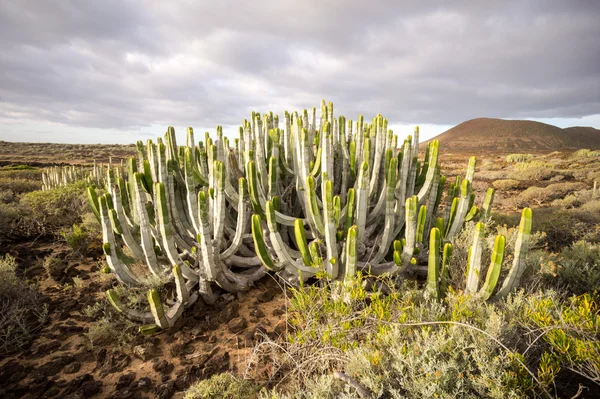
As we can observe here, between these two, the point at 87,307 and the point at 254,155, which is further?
the point at 254,155

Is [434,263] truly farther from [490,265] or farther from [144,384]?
[144,384]

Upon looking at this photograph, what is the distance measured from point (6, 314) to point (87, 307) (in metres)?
0.89

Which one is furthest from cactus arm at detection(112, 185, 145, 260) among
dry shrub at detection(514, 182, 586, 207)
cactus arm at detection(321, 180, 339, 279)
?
dry shrub at detection(514, 182, 586, 207)

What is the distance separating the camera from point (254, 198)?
163 inches

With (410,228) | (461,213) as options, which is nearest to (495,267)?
(410,228)

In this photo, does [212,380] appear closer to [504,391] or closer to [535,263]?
[504,391]

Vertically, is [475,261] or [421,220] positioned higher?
[421,220]

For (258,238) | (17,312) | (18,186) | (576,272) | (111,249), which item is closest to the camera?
(258,238)

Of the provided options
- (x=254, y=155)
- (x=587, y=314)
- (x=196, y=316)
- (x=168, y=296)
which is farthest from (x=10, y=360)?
(x=587, y=314)

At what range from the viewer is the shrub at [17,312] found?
3.59 metres

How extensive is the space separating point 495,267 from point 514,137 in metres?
55.9

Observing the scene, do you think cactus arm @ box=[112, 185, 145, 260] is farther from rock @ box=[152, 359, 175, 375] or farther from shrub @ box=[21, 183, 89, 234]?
shrub @ box=[21, 183, 89, 234]

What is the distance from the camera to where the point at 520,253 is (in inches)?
114

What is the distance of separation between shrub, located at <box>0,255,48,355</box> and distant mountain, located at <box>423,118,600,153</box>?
47.7 m
